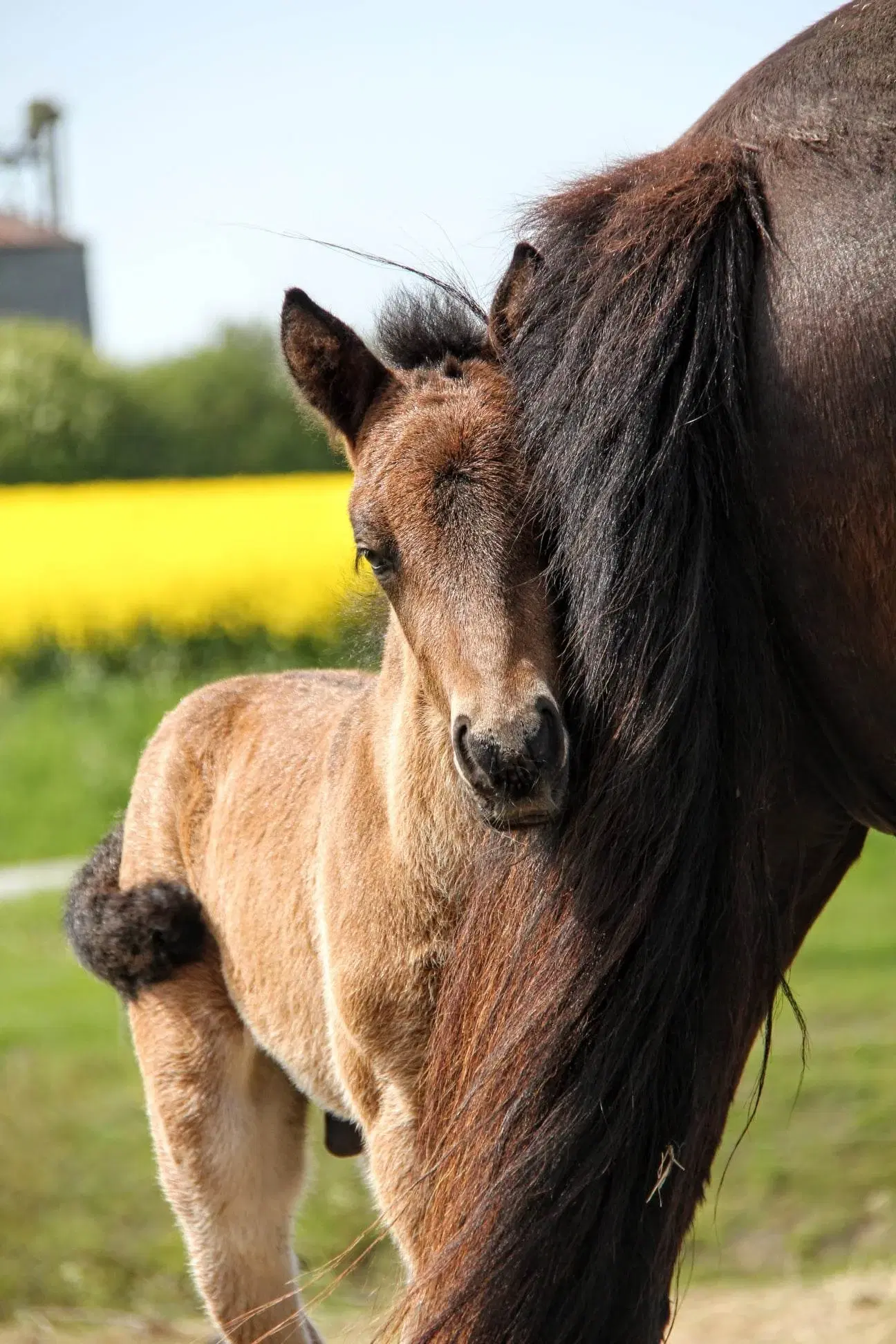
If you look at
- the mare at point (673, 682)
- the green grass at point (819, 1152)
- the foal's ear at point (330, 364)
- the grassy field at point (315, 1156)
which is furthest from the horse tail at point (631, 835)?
the green grass at point (819, 1152)

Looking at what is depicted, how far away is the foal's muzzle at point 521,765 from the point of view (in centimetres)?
192

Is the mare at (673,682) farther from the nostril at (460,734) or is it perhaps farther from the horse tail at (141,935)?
the horse tail at (141,935)

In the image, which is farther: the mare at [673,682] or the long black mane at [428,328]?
the long black mane at [428,328]

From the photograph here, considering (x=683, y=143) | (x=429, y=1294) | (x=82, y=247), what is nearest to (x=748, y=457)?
(x=683, y=143)

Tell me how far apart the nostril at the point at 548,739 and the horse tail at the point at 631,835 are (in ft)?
0.25

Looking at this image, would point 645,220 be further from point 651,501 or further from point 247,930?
point 247,930

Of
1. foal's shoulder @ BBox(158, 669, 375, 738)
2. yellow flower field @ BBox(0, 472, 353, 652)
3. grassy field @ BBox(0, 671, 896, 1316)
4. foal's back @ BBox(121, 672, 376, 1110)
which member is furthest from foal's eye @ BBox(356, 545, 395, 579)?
yellow flower field @ BBox(0, 472, 353, 652)

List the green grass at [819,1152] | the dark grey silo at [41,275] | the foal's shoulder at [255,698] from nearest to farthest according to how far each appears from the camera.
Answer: the foal's shoulder at [255,698] < the green grass at [819,1152] < the dark grey silo at [41,275]

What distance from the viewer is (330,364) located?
2342 mm

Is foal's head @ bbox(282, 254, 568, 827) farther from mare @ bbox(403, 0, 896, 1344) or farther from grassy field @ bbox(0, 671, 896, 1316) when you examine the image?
grassy field @ bbox(0, 671, 896, 1316)

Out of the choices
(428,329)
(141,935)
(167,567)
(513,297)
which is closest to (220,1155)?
(141,935)

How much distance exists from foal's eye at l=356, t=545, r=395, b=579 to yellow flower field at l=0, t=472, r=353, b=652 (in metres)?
9.87

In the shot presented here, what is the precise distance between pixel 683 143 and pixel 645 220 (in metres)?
0.21

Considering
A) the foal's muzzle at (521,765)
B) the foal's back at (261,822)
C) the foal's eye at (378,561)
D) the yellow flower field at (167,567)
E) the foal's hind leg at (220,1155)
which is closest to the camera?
the foal's muzzle at (521,765)
